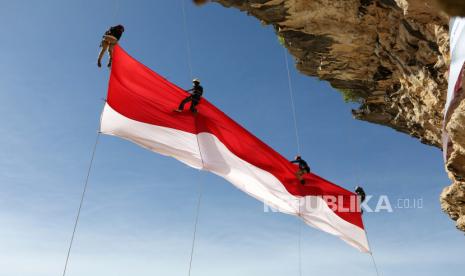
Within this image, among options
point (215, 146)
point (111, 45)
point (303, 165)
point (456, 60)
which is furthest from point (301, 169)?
point (111, 45)

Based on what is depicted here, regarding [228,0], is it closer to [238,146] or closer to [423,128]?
[238,146]

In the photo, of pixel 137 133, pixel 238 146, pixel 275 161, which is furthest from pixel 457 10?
pixel 275 161

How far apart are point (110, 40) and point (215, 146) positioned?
4.34m

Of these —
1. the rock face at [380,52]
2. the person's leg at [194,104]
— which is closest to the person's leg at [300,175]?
the person's leg at [194,104]

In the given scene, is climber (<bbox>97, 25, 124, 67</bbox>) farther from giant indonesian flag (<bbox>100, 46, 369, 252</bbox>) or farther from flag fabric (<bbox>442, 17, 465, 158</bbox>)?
flag fabric (<bbox>442, 17, 465, 158</bbox>)

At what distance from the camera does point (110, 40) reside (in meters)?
9.93

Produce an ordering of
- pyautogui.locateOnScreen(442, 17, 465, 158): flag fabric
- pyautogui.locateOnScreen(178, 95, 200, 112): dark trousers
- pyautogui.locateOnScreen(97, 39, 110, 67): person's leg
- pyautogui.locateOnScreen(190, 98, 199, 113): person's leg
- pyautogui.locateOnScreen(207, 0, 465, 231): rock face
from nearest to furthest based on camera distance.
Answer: pyautogui.locateOnScreen(442, 17, 465, 158): flag fabric
pyautogui.locateOnScreen(97, 39, 110, 67): person's leg
pyautogui.locateOnScreen(178, 95, 200, 112): dark trousers
pyautogui.locateOnScreen(190, 98, 199, 113): person's leg
pyautogui.locateOnScreen(207, 0, 465, 231): rock face

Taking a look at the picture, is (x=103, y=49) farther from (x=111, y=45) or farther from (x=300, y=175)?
(x=300, y=175)

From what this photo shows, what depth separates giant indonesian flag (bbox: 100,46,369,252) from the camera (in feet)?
32.4

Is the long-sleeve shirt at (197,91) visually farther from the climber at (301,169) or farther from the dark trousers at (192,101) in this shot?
the climber at (301,169)

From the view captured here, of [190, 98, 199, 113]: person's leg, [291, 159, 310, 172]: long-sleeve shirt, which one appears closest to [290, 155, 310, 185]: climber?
[291, 159, 310, 172]: long-sleeve shirt

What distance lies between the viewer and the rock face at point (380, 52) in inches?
604

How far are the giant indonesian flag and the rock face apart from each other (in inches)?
195

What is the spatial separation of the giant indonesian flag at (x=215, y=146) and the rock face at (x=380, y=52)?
4948 mm
